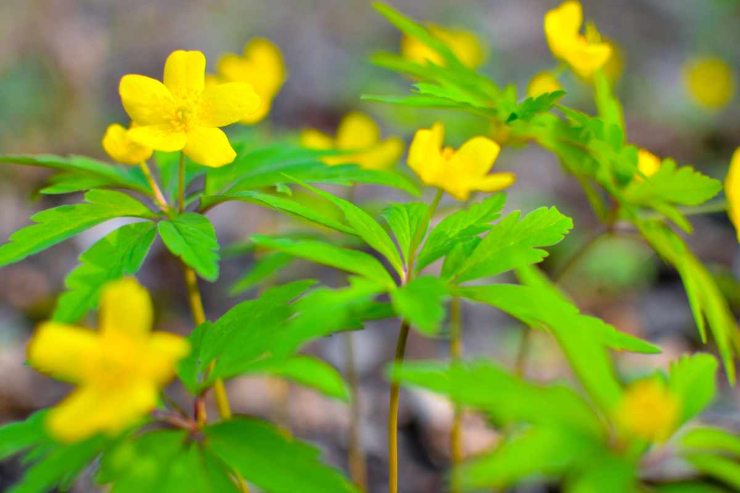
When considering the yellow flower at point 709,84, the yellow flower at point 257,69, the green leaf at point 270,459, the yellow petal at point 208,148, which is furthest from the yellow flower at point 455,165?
the yellow flower at point 709,84

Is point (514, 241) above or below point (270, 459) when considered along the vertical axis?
above

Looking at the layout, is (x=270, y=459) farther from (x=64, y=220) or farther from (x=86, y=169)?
(x=86, y=169)

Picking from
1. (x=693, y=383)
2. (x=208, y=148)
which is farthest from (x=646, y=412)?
(x=208, y=148)

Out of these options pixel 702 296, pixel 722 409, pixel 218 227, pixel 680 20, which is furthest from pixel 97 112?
pixel 680 20

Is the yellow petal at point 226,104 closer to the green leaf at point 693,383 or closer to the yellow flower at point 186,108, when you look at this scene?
the yellow flower at point 186,108

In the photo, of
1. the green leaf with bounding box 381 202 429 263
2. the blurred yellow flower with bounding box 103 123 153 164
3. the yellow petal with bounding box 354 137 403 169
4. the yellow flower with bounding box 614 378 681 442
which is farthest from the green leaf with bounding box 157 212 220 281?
the yellow petal with bounding box 354 137 403 169

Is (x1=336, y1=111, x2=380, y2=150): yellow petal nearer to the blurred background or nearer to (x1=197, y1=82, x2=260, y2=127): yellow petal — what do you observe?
the blurred background
